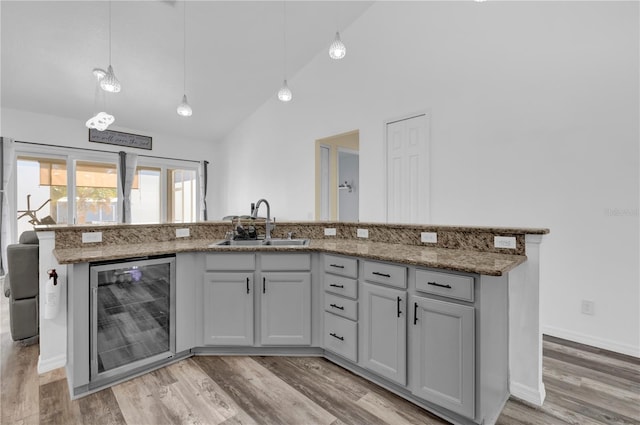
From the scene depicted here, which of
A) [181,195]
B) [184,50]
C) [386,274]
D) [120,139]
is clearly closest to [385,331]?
[386,274]

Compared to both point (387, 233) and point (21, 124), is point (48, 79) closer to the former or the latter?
point (21, 124)

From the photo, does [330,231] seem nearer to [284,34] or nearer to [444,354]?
[444,354]

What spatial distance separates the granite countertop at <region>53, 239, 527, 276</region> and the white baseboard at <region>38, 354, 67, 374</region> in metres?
0.80

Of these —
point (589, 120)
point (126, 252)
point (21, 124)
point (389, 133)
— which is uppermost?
point (21, 124)

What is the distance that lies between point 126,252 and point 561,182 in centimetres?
357

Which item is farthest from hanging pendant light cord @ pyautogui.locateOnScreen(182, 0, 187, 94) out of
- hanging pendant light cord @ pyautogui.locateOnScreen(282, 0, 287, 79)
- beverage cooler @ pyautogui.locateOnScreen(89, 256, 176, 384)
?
beverage cooler @ pyautogui.locateOnScreen(89, 256, 176, 384)

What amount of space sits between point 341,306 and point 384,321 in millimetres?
368

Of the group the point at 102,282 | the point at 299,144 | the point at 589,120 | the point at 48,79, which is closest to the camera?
the point at 102,282

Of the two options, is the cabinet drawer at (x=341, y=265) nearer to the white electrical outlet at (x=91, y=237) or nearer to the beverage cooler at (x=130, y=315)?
the beverage cooler at (x=130, y=315)

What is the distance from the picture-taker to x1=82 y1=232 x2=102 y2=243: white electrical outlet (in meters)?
2.36

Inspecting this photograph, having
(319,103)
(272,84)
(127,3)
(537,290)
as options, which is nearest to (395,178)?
(319,103)

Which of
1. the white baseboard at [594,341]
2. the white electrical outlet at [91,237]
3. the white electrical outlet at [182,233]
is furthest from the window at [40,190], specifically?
the white baseboard at [594,341]

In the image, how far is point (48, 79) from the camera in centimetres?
416

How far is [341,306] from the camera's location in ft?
Answer: 7.22
